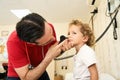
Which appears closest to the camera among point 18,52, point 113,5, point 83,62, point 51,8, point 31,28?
point 31,28

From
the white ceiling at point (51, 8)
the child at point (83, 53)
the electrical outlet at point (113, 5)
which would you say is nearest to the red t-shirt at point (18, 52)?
the child at point (83, 53)

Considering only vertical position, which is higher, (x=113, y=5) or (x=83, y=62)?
(x=113, y=5)

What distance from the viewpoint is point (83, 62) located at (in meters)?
1.47

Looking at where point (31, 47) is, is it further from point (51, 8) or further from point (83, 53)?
point (51, 8)

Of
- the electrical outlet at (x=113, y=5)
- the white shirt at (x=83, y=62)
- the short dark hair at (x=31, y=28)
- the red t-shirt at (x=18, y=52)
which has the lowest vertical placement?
the white shirt at (x=83, y=62)

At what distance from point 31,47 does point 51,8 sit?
349cm

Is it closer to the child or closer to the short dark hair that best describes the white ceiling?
the child

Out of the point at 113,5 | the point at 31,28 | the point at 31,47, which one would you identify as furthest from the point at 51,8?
the point at 31,28

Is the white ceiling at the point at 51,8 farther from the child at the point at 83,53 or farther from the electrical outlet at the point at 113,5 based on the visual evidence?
the child at the point at 83,53

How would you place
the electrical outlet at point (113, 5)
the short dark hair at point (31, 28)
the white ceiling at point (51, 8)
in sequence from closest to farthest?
1. the short dark hair at point (31, 28)
2. the electrical outlet at point (113, 5)
3. the white ceiling at point (51, 8)

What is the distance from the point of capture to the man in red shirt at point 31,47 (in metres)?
1.16

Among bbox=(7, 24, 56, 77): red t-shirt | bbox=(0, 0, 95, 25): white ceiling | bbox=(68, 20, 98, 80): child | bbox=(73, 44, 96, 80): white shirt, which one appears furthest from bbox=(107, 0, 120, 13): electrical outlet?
bbox=(0, 0, 95, 25): white ceiling

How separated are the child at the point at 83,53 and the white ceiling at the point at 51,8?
2782 mm

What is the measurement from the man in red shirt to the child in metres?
0.12
